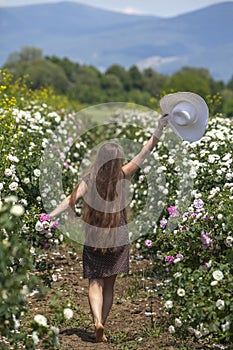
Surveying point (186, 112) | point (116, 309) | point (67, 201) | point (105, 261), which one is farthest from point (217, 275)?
point (116, 309)

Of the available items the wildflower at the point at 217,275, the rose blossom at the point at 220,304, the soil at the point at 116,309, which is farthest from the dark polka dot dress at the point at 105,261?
the rose blossom at the point at 220,304

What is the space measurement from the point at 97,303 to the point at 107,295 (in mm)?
138

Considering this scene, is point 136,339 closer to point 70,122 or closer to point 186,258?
point 186,258

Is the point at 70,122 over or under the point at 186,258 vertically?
over

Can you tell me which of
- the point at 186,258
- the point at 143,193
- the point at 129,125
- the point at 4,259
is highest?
the point at 129,125

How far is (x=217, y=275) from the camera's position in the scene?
11.0 ft

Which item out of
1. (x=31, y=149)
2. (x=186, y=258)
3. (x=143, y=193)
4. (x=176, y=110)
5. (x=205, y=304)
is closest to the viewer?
(x=205, y=304)

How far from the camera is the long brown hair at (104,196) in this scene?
3977 millimetres

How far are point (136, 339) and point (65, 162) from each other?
3.02 metres

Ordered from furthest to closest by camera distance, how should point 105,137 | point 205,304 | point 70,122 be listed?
point 105,137 < point 70,122 < point 205,304

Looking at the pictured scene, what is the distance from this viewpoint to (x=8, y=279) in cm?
291

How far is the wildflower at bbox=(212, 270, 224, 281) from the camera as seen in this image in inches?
131

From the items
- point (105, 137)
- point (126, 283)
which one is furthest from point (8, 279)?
point (105, 137)

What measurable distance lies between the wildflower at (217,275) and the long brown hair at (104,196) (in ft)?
2.97
